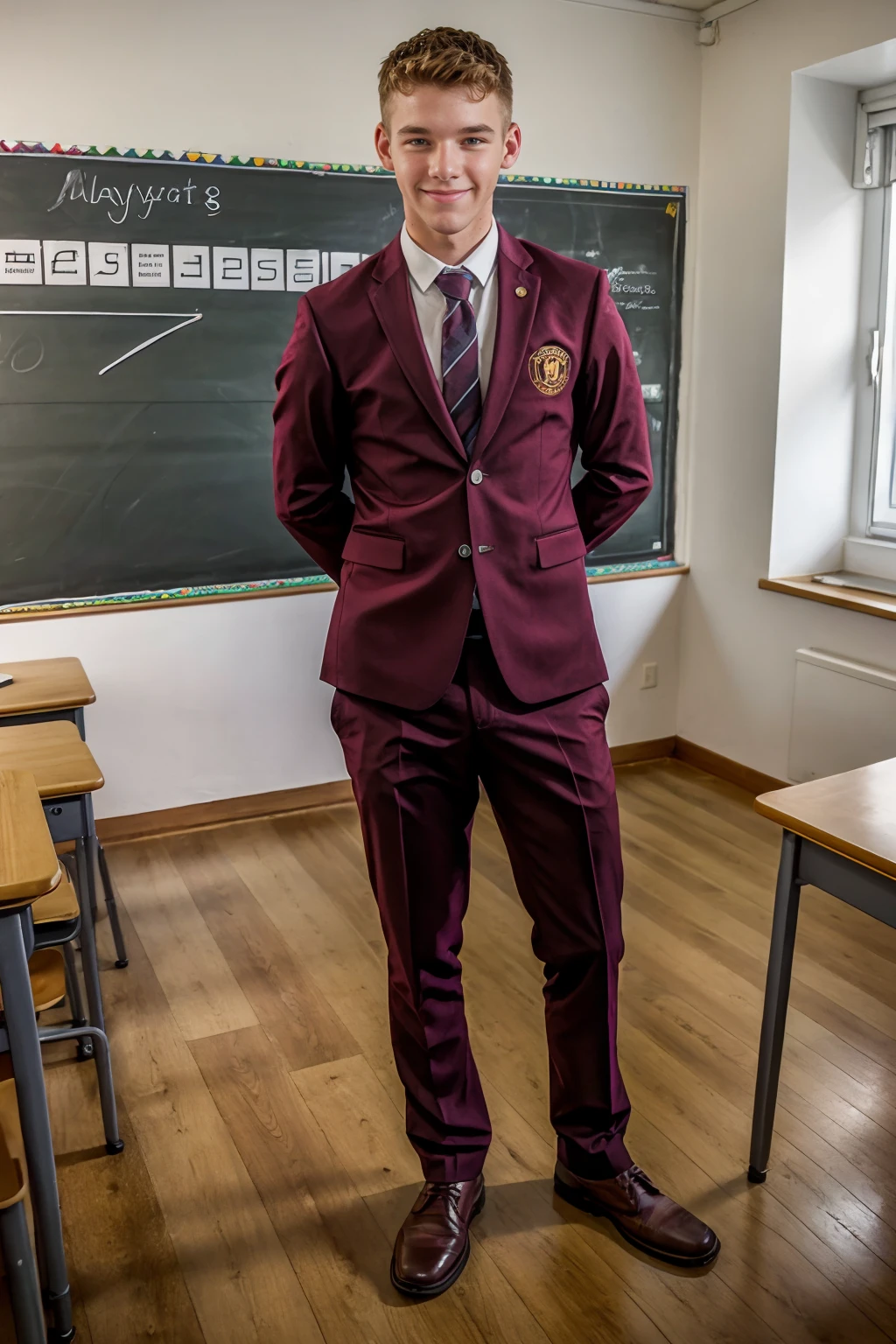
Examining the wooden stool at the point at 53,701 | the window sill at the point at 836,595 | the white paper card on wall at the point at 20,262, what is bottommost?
the wooden stool at the point at 53,701

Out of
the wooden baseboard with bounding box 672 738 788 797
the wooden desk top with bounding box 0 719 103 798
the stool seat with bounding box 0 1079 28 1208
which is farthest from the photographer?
the wooden baseboard with bounding box 672 738 788 797

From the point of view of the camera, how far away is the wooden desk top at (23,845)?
54.6 inches

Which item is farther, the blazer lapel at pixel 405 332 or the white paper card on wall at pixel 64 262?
the white paper card on wall at pixel 64 262

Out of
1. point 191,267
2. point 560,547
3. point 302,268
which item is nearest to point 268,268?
point 302,268

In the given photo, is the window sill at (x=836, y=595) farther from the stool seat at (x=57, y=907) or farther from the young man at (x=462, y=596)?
the stool seat at (x=57, y=907)

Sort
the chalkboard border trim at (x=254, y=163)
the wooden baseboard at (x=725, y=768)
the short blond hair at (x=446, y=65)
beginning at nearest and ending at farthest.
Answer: the short blond hair at (x=446, y=65)
the chalkboard border trim at (x=254, y=163)
the wooden baseboard at (x=725, y=768)

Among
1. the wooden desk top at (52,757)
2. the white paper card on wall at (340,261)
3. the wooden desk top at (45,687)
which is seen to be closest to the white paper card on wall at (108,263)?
the white paper card on wall at (340,261)

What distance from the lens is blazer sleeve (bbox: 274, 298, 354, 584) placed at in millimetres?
1689

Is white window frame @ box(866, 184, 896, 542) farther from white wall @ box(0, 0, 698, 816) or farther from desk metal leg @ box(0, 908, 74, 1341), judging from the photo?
desk metal leg @ box(0, 908, 74, 1341)

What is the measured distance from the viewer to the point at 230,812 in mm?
3703

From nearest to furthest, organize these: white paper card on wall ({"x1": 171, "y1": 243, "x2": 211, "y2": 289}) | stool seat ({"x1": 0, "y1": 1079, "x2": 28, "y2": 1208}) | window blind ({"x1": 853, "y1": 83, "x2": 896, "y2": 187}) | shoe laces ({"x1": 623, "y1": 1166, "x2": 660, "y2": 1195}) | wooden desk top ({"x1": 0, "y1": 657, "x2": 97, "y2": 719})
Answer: stool seat ({"x1": 0, "y1": 1079, "x2": 28, "y2": 1208}) → shoe laces ({"x1": 623, "y1": 1166, "x2": 660, "y2": 1195}) → wooden desk top ({"x1": 0, "y1": 657, "x2": 97, "y2": 719}) → white paper card on wall ({"x1": 171, "y1": 243, "x2": 211, "y2": 289}) → window blind ({"x1": 853, "y1": 83, "x2": 896, "y2": 187})

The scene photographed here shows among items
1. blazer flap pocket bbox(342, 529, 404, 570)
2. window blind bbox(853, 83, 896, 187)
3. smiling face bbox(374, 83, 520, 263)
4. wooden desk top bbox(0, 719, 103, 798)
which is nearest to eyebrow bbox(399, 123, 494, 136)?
smiling face bbox(374, 83, 520, 263)

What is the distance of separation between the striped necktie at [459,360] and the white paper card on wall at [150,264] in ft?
6.24

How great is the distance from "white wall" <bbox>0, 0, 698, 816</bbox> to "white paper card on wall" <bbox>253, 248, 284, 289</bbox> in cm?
28
